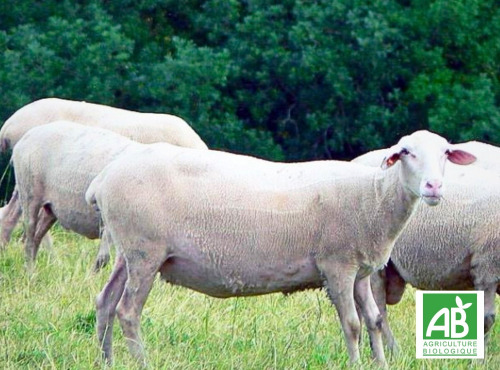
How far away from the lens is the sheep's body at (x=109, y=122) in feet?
35.4

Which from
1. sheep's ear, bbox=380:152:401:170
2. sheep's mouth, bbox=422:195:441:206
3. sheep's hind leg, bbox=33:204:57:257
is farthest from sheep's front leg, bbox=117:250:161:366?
sheep's hind leg, bbox=33:204:57:257

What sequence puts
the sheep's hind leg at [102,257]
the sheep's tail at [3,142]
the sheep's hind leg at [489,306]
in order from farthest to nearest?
the sheep's tail at [3,142], the sheep's hind leg at [102,257], the sheep's hind leg at [489,306]

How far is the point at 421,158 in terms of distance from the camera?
661 cm

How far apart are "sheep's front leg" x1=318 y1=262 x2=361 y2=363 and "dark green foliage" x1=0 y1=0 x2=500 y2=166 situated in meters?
11.4

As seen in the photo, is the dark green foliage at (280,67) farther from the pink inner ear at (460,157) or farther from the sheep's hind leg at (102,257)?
the pink inner ear at (460,157)

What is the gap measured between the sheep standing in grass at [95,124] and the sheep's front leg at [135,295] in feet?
12.2

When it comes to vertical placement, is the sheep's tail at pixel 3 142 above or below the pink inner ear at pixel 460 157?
below

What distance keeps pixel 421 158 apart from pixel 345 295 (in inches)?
31.8

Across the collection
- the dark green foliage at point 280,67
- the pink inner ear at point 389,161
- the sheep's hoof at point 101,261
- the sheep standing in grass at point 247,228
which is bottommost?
the dark green foliage at point 280,67

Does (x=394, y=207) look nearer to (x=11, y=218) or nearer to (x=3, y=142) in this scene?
(x=11, y=218)

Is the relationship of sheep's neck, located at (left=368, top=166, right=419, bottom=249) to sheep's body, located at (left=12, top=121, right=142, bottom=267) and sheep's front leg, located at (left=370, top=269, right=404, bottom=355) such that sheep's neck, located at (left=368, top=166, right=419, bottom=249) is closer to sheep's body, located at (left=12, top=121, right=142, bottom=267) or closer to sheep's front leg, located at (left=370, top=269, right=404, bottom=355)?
sheep's front leg, located at (left=370, top=269, right=404, bottom=355)

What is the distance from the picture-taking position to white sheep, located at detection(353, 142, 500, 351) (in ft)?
24.7

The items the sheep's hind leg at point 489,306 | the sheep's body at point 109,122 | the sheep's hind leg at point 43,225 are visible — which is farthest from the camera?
the sheep's body at point 109,122

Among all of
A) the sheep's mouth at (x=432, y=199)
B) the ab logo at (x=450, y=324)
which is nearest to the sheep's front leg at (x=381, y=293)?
the ab logo at (x=450, y=324)
